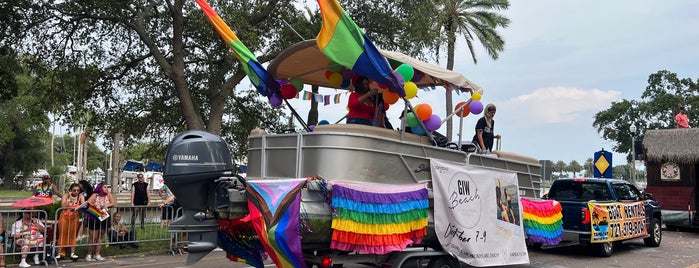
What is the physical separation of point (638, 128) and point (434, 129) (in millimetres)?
62068

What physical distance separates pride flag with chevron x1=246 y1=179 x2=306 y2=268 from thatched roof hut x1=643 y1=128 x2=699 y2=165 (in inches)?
615

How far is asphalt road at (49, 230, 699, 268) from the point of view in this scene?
10.1m

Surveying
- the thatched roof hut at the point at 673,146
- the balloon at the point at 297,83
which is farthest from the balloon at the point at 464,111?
the thatched roof hut at the point at 673,146

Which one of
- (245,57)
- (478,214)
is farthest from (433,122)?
(245,57)

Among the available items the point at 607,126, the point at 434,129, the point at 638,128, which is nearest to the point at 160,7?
the point at 434,129

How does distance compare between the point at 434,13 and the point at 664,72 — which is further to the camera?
the point at 664,72

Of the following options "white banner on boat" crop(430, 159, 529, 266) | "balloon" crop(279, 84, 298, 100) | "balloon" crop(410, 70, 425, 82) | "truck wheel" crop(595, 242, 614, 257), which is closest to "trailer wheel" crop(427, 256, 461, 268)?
"white banner on boat" crop(430, 159, 529, 266)

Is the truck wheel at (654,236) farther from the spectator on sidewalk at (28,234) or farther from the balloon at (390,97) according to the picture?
the spectator on sidewalk at (28,234)

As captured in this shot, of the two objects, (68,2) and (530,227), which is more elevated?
(68,2)

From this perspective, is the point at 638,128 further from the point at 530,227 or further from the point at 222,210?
the point at 222,210

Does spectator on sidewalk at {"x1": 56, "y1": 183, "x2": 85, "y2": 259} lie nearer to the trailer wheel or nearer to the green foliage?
the trailer wheel

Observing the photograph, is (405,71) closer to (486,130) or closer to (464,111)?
(464,111)

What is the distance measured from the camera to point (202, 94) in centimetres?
1798

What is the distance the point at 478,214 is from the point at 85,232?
8261 millimetres
